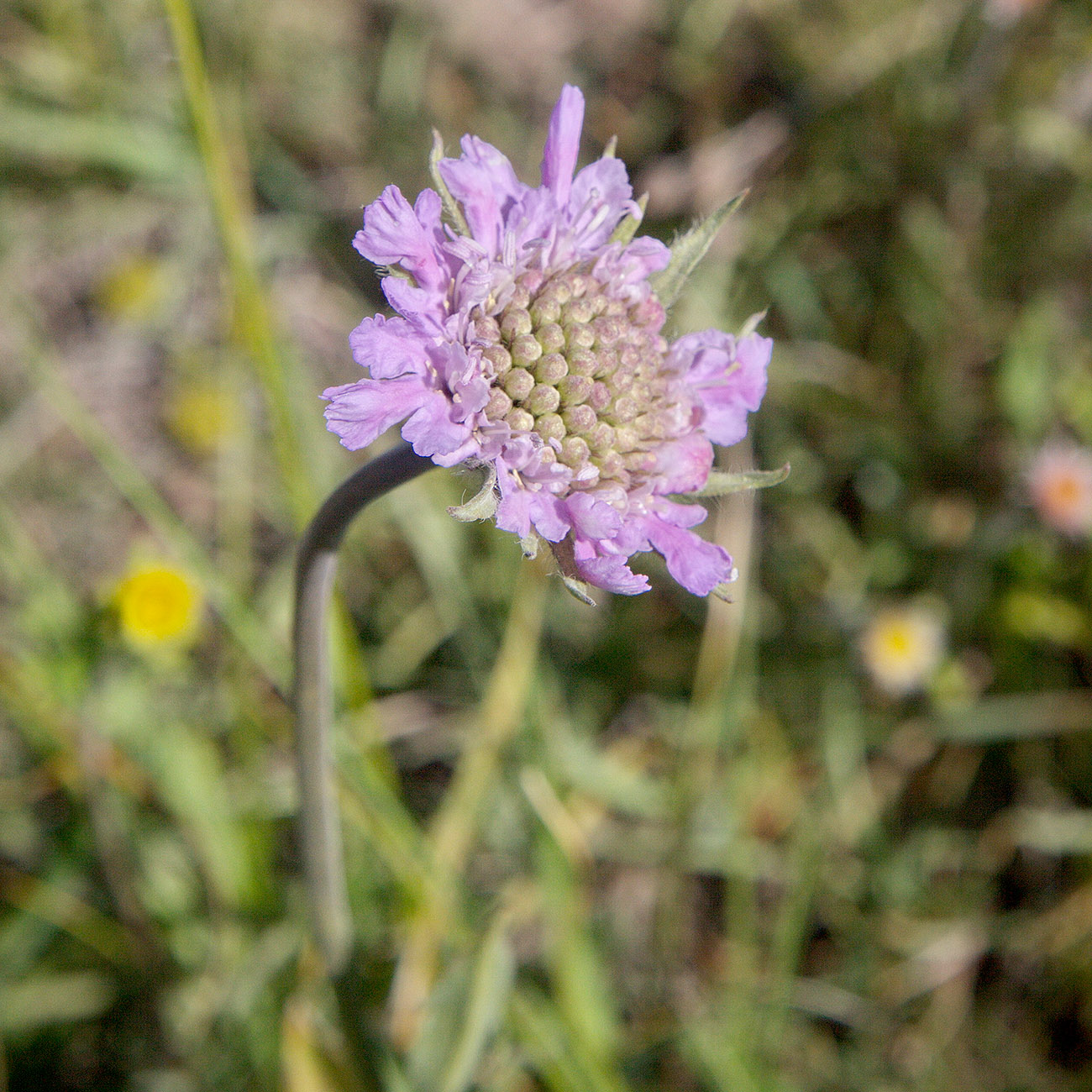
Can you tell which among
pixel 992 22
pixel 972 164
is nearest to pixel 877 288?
pixel 972 164

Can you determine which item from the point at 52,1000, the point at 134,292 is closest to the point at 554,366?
the point at 52,1000

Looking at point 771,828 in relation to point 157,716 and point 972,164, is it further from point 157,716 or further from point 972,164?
point 972,164

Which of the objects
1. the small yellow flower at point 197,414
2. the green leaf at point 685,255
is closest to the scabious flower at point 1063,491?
the green leaf at point 685,255

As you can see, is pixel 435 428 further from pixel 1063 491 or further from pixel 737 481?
pixel 1063 491

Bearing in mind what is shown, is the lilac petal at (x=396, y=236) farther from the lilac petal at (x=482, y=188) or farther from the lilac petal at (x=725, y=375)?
the lilac petal at (x=725, y=375)

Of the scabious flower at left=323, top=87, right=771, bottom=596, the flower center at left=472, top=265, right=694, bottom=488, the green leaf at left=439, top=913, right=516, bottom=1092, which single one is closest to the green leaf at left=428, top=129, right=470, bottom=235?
the scabious flower at left=323, top=87, right=771, bottom=596

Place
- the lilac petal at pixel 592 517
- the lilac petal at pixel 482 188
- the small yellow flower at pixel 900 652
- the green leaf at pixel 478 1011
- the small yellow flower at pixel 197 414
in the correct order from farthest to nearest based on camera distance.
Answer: the small yellow flower at pixel 197 414
the small yellow flower at pixel 900 652
the green leaf at pixel 478 1011
the lilac petal at pixel 482 188
the lilac petal at pixel 592 517

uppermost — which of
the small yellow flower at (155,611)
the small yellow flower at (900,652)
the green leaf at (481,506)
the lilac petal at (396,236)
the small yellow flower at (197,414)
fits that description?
the small yellow flower at (197,414)
